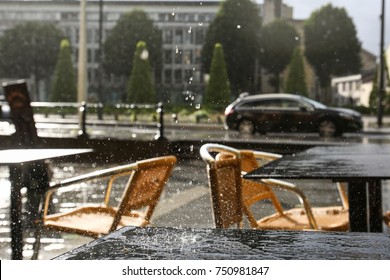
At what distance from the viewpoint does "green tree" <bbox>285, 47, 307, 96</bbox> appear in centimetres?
2842

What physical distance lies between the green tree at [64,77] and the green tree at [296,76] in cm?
1110

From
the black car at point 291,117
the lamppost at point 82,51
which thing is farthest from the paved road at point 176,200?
the black car at point 291,117

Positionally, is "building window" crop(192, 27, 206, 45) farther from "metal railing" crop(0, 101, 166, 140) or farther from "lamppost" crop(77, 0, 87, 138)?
"metal railing" crop(0, 101, 166, 140)

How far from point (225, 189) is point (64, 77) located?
15.5m

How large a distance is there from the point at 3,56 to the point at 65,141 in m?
6.37

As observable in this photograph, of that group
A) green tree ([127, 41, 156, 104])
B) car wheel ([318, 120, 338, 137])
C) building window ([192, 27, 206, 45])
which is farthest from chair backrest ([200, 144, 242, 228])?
green tree ([127, 41, 156, 104])

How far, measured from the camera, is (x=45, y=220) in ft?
8.62

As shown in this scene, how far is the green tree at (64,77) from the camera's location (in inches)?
700

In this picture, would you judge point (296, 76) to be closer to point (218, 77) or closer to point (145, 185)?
point (218, 77)

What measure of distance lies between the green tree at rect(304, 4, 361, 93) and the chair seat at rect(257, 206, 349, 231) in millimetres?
22469

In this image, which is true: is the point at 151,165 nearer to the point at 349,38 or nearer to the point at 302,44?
the point at 349,38

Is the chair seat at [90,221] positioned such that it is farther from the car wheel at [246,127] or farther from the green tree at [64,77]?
the green tree at [64,77]

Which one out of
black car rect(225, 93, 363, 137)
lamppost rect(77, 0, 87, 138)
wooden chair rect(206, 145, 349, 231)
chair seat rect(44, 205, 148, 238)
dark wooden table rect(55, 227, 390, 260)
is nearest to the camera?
dark wooden table rect(55, 227, 390, 260)
